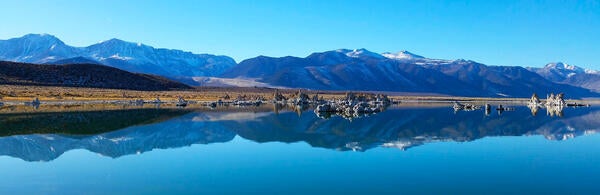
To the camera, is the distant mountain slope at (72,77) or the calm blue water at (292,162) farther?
the distant mountain slope at (72,77)

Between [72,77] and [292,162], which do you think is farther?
[72,77]

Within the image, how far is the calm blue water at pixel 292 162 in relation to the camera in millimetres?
17891

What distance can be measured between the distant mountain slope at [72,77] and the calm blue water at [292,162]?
129m

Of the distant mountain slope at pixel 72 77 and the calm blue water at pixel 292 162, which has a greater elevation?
the distant mountain slope at pixel 72 77

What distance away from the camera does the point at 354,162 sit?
2397 cm

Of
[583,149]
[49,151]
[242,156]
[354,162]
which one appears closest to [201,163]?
[242,156]

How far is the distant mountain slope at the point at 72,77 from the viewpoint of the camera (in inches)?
6166

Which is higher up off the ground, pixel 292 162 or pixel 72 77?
pixel 72 77

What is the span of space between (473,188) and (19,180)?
17.5m

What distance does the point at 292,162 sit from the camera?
79.0 feet

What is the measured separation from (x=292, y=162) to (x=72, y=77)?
538 feet

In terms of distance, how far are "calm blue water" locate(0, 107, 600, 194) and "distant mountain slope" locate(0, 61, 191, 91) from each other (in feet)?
425

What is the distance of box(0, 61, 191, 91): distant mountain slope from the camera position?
157m

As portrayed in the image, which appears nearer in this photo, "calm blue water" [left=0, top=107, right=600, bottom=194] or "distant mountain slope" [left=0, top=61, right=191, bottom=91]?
"calm blue water" [left=0, top=107, right=600, bottom=194]
